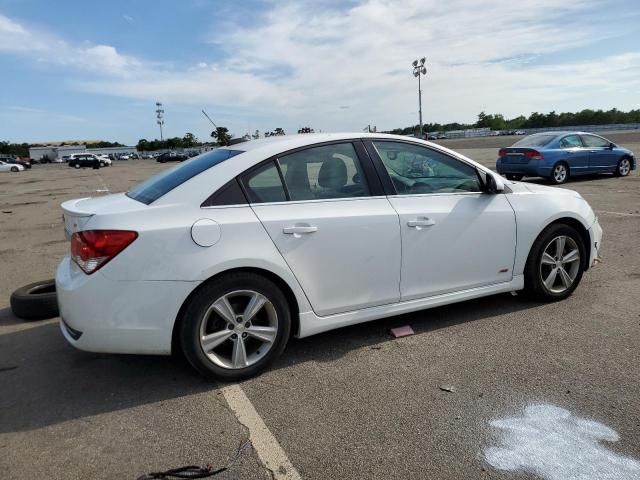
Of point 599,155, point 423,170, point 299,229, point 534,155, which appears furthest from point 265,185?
point 599,155

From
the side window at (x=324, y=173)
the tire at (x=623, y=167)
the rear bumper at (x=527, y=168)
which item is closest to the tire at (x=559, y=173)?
the rear bumper at (x=527, y=168)

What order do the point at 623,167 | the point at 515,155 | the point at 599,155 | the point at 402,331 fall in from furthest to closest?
the point at 623,167, the point at 599,155, the point at 515,155, the point at 402,331

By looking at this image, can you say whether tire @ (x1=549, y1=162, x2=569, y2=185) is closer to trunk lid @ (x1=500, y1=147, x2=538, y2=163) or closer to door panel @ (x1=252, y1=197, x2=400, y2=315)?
trunk lid @ (x1=500, y1=147, x2=538, y2=163)

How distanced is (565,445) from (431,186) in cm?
212

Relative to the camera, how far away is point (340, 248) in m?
3.56

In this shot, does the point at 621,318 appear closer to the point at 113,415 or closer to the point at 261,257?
the point at 261,257

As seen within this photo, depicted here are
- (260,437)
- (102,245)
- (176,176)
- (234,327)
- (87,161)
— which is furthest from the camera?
(87,161)

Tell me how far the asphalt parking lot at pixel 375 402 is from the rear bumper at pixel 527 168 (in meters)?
10.0

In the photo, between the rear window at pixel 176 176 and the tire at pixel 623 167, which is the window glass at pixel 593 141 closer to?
the tire at pixel 623 167

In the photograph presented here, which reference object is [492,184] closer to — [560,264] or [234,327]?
[560,264]

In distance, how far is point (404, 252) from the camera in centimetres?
379

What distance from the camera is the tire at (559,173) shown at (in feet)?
45.8

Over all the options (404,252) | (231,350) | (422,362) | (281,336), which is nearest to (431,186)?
(404,252)

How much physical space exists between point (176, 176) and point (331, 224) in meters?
1.17
